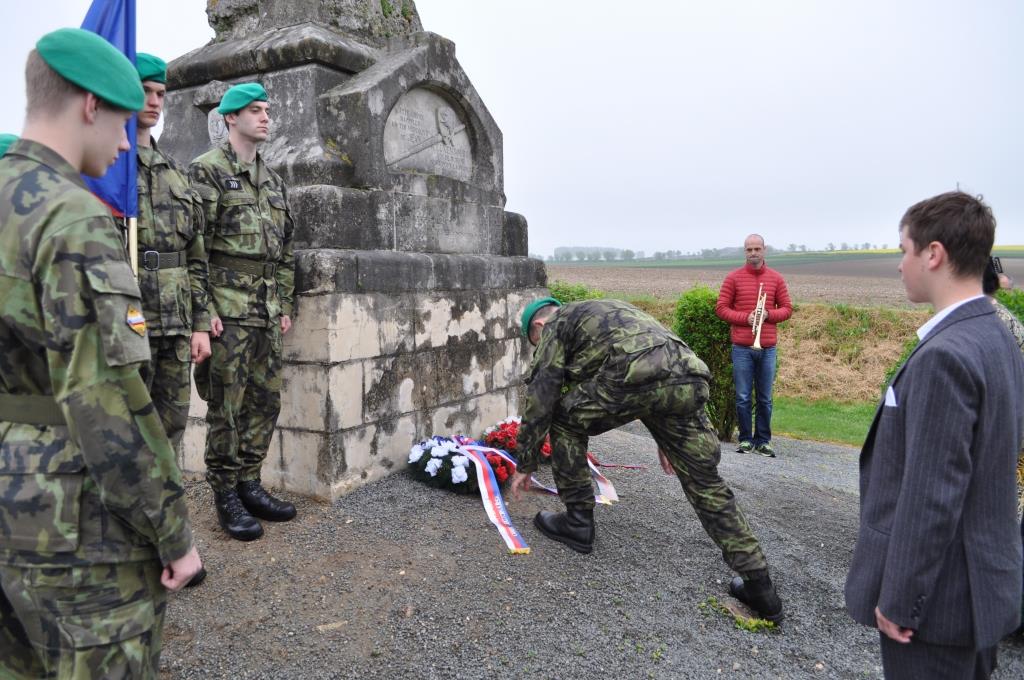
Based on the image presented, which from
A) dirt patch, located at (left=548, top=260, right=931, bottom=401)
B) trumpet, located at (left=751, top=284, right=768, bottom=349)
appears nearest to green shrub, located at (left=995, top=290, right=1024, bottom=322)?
trumpet, located at (left=751, top=284, right=768, bottom=349)

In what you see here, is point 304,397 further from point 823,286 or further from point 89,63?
point 823,286

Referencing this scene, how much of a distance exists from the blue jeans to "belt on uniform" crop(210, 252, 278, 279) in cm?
480

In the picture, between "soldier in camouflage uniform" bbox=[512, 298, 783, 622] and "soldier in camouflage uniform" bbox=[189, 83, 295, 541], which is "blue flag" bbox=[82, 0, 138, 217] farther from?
"soldier in camouflage uniform" bbox=[512, 298, 783, 622]

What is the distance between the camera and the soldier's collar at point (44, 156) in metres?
1.66

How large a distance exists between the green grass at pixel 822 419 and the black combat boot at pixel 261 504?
7187 mm

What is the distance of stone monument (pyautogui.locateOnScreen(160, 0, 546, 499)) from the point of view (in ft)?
14.6

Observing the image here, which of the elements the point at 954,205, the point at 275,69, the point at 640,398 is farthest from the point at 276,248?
the point at 954,205

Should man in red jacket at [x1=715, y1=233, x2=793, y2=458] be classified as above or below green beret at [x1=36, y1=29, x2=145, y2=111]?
below

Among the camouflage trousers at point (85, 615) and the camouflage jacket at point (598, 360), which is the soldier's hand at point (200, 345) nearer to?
the camouflage jacket at point (598, 360)

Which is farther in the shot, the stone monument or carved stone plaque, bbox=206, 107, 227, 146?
carved stone plaque, bbox=206, 107, 227, 146

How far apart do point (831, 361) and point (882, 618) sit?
44.8 feet

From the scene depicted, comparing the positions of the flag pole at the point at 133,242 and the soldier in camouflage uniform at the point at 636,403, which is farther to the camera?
the soldier in camouflage uniform at the point at 636,403

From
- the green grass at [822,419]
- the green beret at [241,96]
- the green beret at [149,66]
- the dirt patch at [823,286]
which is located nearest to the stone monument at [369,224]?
the green beret at [241,96]

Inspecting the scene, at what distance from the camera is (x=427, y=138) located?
5.43 metres
